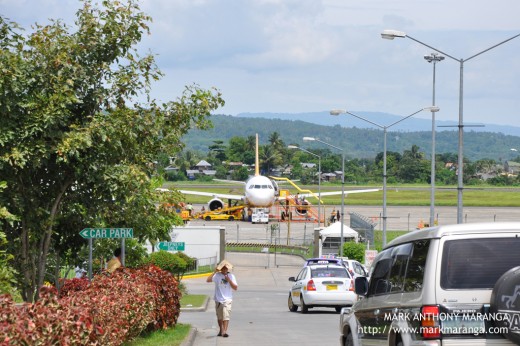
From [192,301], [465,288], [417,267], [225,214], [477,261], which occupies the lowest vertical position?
[225,214]

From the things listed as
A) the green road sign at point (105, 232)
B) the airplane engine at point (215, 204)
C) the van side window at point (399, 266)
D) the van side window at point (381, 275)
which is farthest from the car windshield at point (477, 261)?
the airplane engine at point (215, 204)

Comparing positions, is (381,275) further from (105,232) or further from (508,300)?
(105,232)

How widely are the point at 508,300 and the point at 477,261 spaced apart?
593 millimetres

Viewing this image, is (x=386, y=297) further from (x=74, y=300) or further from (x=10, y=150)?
(x=10, y=150)

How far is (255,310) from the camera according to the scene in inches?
1257

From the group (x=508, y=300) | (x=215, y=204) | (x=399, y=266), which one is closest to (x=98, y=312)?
(x=399, y=266)

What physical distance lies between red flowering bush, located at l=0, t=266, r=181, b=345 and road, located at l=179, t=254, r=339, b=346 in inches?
52.3

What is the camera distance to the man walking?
2155 centimetres

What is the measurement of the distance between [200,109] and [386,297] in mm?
7698

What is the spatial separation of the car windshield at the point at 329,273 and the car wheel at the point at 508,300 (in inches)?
783

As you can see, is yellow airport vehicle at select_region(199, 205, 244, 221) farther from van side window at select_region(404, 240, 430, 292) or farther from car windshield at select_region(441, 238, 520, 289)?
car windshield at select_region(441, 238, 520, 289)

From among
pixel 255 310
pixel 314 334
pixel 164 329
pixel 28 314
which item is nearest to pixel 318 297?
pixel 255 310

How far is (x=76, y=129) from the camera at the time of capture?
639 inches

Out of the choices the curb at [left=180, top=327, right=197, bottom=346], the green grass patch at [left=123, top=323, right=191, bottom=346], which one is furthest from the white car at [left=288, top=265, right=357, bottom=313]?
the green grass patch at [left=123, top=323, right=191, bottom=346]
